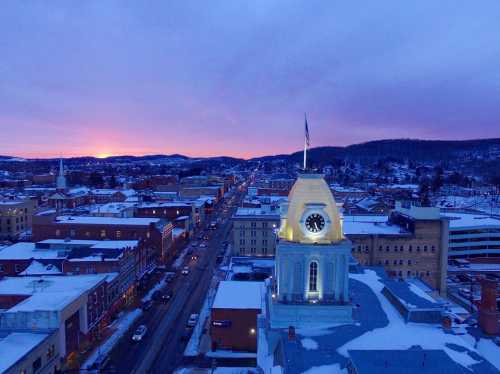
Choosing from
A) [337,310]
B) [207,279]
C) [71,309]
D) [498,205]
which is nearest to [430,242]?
[207,279]

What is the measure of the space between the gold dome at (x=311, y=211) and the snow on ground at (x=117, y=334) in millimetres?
26715

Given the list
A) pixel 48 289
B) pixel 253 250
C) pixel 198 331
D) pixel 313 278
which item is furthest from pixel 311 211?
pixel 253 250

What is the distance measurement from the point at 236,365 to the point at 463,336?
23.7 m

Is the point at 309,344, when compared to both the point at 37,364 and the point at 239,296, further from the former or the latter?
the point at 239,296

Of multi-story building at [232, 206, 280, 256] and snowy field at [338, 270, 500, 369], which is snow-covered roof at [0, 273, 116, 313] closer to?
snowy field at [338, 270, 500, 369]

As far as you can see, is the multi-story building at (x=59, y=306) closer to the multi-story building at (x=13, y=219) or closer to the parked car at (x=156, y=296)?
the parked car at (x=156, y=296)

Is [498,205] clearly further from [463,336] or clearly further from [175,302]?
[463,336]

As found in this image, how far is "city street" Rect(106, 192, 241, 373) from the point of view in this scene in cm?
4591

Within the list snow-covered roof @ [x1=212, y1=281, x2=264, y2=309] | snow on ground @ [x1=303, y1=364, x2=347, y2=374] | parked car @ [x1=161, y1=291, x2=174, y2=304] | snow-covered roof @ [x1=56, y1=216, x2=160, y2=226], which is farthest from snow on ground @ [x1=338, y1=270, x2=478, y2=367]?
snow-covered roof @ [x1=56, y1=216, x2=160, y2=226]

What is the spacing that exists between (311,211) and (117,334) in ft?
107

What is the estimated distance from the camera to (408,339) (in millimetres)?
29328

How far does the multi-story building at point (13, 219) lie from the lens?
362 ft

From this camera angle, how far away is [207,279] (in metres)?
76.0

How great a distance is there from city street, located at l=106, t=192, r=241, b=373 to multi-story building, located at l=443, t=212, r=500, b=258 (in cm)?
5052
